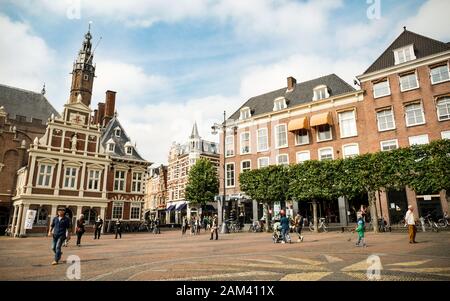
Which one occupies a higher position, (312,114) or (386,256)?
(312,114)

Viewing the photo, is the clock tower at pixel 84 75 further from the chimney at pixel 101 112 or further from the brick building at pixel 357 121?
the brick building at pixel 357 121

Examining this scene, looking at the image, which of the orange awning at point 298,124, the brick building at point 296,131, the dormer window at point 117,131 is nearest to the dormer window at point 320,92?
the brick building at point 296,131

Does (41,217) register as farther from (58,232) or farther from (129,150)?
(58,232)

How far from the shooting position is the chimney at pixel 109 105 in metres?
45.4

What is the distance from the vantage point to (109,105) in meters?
45.9

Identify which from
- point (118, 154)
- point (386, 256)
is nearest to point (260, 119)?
point (118, 154)

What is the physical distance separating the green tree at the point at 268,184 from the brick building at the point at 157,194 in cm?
3911

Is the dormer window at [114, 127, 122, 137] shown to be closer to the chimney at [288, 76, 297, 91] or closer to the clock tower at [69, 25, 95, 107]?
the clock tower at [69, 25, 95, 107]

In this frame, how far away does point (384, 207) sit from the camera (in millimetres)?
26797

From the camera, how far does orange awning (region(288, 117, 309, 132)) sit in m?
32.5

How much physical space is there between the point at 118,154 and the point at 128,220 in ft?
30.4

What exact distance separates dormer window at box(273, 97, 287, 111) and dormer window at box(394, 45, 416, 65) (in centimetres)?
1270
